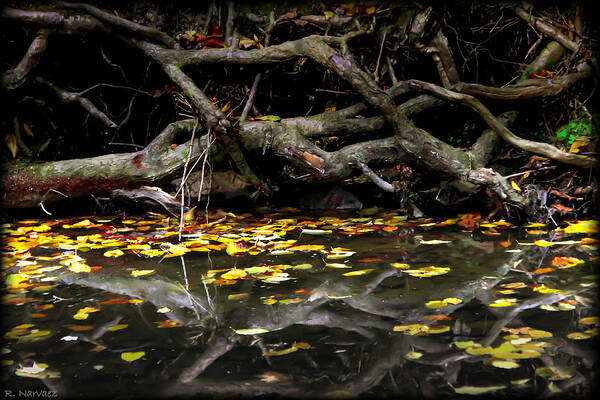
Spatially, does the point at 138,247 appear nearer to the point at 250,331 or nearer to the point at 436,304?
the point at 250,331

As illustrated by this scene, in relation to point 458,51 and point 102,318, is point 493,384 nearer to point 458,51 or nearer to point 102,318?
point 102,318

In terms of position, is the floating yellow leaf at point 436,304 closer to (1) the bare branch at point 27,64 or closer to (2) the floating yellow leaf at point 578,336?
(2) the floating yellow leaf at point 578,336

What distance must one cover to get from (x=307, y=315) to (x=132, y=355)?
0.80m

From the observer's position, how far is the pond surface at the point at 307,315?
5.41 feet

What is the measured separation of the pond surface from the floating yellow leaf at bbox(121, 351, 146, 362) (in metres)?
0.01

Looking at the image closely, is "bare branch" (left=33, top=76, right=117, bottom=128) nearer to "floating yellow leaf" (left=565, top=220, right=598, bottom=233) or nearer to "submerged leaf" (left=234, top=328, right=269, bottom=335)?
"submerged leaf" (left=234, top=328, right=269, bottom=335)

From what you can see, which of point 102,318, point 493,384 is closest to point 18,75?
point 102,318

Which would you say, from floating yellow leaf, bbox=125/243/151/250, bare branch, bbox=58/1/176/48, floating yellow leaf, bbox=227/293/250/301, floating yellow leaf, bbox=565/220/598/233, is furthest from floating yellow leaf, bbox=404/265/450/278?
bare branch, bbox=58/1/176/48

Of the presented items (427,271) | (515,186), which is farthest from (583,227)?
(427,271)

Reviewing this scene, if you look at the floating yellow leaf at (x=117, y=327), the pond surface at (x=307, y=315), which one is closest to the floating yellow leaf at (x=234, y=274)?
the pond surface at (x=307, y=315)

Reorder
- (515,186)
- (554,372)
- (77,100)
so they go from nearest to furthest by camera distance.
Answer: (554,372)
(515,186)
(77,100)

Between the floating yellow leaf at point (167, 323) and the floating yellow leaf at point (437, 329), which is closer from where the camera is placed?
the floating yellow leaf at point (437, 329)

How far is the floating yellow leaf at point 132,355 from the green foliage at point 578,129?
454 centimetres

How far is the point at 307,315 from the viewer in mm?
2232
